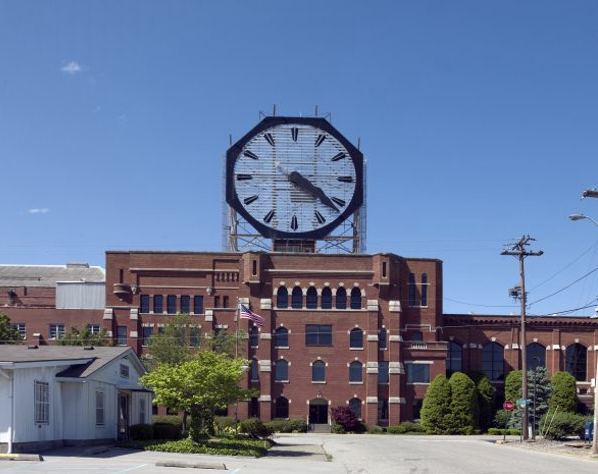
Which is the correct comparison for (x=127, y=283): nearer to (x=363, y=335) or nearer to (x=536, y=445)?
(x=363, y=335)

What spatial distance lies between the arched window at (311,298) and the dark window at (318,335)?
1613 mm

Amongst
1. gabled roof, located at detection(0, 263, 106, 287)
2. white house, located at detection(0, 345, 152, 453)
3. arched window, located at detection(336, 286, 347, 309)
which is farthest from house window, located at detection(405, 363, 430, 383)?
white house, located at detection(0, 345, 152, 453)

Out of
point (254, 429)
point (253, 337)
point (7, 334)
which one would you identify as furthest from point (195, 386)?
point (253, 337)

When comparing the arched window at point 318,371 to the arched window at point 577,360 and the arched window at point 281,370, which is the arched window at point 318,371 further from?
the arched window at point 577,360

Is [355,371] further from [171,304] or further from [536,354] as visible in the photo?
[536,354]

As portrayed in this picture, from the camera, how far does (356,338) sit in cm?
7700

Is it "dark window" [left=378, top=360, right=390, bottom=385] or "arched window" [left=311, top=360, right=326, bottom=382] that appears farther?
"dark window" [left=378, top=360, right=390, bottom=385]

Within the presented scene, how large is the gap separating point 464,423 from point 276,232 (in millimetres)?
22378

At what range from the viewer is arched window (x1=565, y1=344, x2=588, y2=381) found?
266ft

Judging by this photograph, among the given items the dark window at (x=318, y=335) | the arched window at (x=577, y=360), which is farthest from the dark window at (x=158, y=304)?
the arched window at (x=577, y=360)

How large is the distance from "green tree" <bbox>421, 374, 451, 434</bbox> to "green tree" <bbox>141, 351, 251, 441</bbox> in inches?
1507

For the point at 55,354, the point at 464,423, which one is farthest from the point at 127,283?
the point at 55,354

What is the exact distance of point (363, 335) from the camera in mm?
76938

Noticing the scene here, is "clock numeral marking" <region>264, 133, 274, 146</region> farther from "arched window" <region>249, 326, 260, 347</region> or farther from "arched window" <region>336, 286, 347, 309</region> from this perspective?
"arched window" <region>249, 326, 260, 347</region>
